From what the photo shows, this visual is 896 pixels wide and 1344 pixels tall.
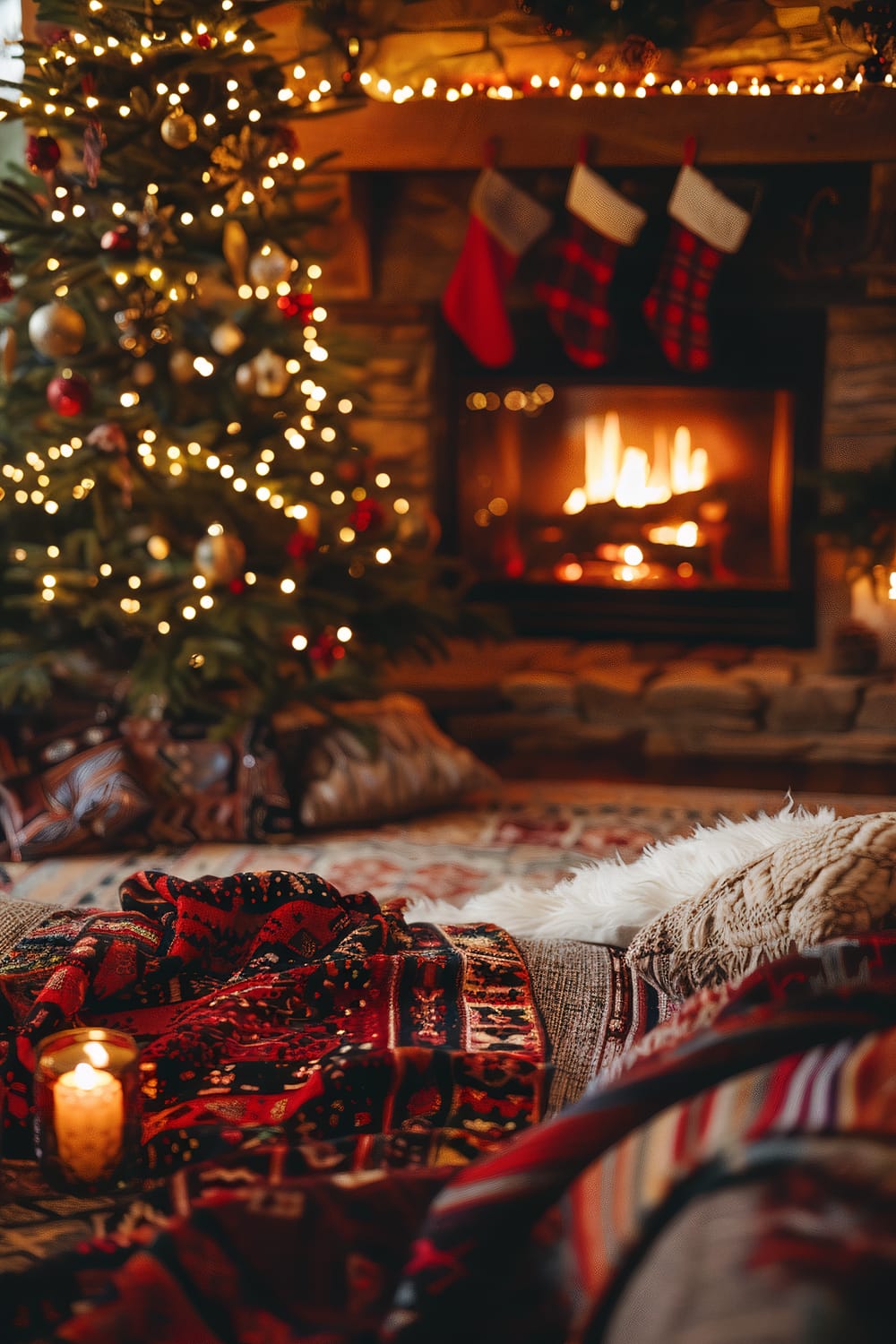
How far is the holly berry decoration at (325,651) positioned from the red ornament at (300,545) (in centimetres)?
19

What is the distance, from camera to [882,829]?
1.27 m

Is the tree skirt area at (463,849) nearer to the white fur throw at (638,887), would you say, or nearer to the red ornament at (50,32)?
the white fur throw at (638,887)

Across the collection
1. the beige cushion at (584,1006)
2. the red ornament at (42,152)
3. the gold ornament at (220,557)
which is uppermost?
the red ornament at (42,152)

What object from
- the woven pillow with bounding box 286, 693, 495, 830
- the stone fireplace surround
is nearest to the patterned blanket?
the woven pillow with bounding box 286, 693, 495, 830

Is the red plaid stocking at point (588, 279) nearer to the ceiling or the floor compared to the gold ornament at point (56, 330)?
nearer to the ceiling

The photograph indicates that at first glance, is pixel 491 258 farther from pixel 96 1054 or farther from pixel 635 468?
pixel 96 1054

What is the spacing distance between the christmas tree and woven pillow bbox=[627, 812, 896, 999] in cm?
157

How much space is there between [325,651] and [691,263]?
144 centimetres

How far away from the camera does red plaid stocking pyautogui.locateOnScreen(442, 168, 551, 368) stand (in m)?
3.34

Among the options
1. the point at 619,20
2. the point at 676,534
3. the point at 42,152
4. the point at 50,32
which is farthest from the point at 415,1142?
the point at 676,534

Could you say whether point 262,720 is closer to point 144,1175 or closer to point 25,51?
point 25,51

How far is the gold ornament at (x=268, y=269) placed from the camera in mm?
2771

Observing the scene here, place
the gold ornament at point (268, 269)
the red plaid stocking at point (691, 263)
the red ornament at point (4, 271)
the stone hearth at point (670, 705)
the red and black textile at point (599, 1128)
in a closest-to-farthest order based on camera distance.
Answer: the red and black textile at point (599, 1128) < the red ornament at point (4, 271) < the gold ornament at point (268, 269) < the red plaid stocking at point (691, 263) < the stone hearth at point (670, 705)

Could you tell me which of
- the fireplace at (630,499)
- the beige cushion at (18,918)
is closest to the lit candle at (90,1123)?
the beige cushion at (18,918)
